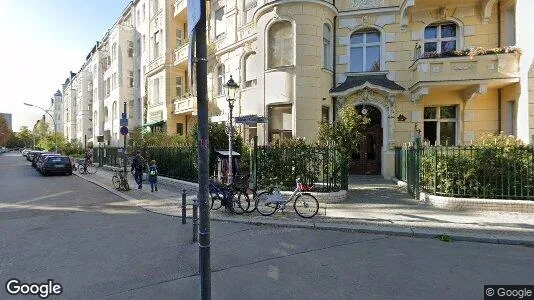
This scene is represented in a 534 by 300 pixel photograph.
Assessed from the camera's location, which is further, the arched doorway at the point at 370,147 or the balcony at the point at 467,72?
the arched doorway at the point at 370,147

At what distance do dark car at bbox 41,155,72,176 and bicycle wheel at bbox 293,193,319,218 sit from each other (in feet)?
65.5

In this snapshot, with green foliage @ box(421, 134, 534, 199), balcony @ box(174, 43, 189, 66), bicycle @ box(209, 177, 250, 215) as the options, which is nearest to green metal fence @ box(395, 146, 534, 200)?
green foliage @ box(421, 134, 534, 199)

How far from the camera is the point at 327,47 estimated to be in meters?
15.8

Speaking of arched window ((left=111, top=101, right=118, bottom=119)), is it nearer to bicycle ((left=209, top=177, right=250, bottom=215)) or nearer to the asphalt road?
the asphalt road

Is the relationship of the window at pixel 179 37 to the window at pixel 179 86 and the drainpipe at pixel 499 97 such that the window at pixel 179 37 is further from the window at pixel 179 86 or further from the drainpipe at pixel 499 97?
the drainpipe at pixel 499 97

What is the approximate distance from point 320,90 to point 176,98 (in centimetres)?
1265

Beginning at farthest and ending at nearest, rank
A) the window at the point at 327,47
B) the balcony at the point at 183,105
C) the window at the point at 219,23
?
the balcony at the point at 183,105 < the window at the point at 219,23 < the window at the point at 327,47

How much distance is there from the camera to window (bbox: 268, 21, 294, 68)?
14711 millimetres

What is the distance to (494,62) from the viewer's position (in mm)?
12805

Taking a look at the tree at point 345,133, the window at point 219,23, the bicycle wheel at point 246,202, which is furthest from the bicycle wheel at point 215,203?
the window at point 219,23

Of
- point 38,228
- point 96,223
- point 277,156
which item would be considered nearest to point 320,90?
point 277,156

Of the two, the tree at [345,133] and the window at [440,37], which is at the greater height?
the window at [440,37]

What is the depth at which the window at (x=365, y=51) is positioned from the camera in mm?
15867

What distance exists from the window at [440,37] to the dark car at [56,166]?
76.4 feet
